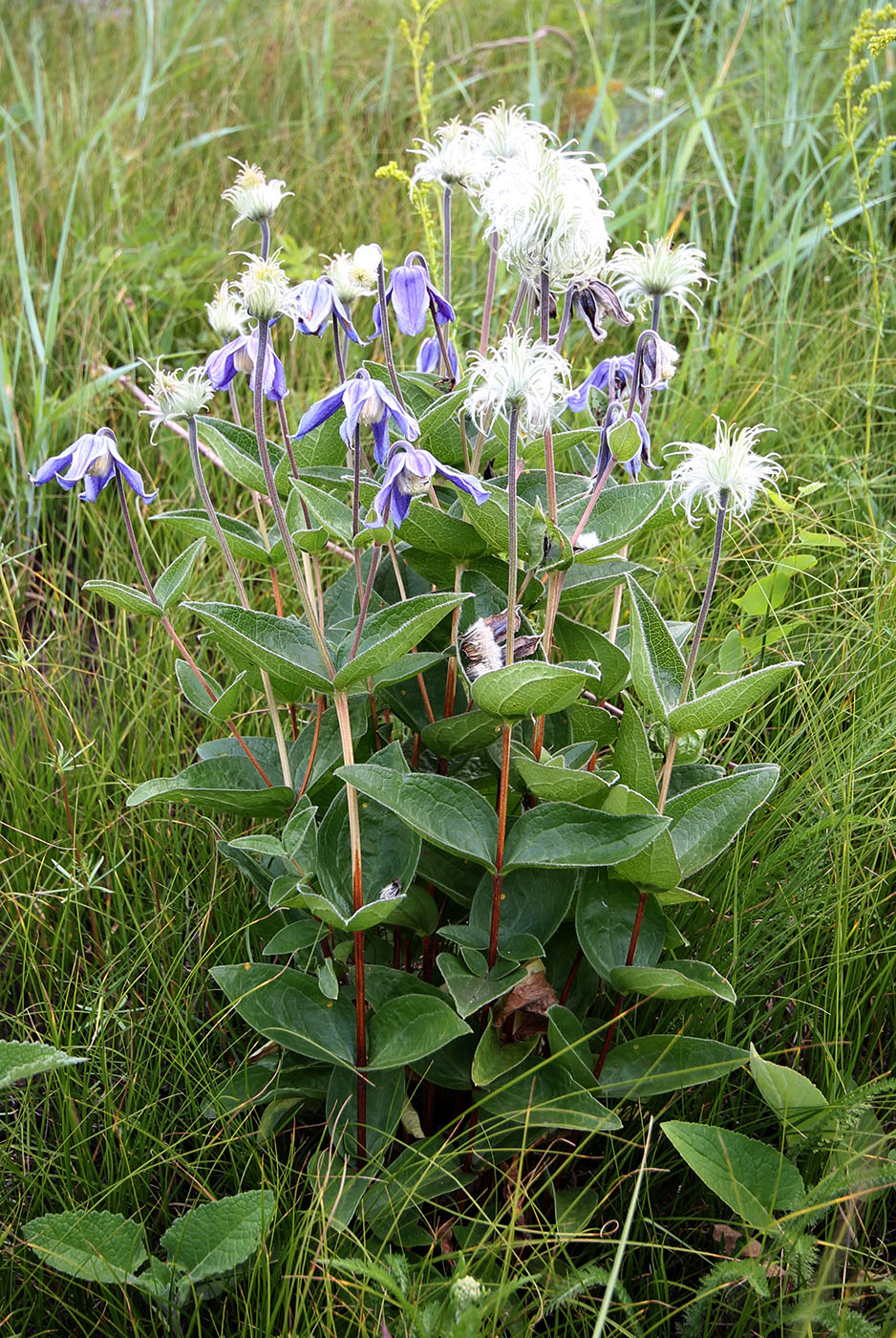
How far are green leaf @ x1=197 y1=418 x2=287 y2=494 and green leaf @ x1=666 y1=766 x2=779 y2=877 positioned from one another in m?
0.72

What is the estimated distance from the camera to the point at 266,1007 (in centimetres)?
148

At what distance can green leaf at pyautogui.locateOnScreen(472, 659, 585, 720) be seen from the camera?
4.13 ft

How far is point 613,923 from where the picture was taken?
150cm

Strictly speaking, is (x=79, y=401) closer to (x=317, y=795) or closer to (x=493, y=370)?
(x=317, y=795)

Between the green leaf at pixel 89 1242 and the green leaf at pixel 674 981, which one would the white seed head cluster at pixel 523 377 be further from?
the green leaf at pixel 89 1242

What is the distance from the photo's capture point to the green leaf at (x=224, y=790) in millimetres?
1489

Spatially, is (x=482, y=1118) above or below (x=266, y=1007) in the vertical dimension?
below

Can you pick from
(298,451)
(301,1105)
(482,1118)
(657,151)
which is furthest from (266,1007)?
(657,151)

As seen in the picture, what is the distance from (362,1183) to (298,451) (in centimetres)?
103

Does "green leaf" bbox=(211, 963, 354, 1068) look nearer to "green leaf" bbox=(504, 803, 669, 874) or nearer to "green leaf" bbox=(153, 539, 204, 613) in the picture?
"green leaf" bbox=(504, 803, 669, 874)

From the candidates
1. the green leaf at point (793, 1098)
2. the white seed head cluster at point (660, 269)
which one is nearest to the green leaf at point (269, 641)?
the white seed head cluster at point (660, 269)

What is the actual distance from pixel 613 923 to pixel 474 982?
Result: 0.73 ft

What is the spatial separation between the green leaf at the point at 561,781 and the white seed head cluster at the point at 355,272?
0.64 m

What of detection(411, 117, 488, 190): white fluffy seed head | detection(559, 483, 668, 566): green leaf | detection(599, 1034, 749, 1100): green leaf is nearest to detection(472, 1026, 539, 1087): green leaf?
detection(599, 1034, 749, 1100): green leaf
